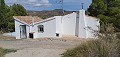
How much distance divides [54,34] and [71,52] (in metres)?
21.7

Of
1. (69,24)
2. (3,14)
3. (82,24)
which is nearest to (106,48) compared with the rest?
(82,24)

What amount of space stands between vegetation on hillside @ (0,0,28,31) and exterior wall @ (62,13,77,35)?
13.0 meters

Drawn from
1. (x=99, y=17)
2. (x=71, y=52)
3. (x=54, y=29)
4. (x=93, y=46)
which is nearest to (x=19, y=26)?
(x=54, y=29)

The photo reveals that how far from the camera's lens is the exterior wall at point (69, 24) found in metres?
38.4

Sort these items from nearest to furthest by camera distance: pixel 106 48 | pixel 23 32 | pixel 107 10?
pixel 106 48 → pixel 23 32 → pixel 107 10

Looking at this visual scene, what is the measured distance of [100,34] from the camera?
11.5m

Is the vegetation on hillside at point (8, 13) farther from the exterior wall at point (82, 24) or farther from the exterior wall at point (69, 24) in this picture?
the exterior wall at point (82, 24)

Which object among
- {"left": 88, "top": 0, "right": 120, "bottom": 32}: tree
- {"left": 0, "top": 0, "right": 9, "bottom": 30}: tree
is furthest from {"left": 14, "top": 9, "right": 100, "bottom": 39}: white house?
{"left": 0, "top": 0, "right": 9, "bottom": 30}: tree

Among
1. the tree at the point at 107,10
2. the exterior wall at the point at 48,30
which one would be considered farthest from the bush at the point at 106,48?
the tree at the point at 107,10

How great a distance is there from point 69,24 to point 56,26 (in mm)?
2857

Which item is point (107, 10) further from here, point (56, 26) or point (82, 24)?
point (56, 26)

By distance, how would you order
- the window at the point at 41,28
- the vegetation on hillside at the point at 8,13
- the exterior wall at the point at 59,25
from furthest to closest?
the vegetation on hillside at the point at 8,13, the window at the point at 41,28, the exterior wall at the point at 59,25

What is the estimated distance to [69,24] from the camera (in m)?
38.9

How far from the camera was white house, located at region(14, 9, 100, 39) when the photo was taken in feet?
120
